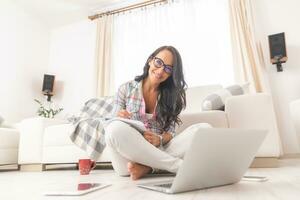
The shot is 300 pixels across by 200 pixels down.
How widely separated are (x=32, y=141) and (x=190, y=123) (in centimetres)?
140

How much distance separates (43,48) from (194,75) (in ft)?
8.23

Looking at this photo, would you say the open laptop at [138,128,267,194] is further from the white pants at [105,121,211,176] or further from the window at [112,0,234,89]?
the window at [112,0,234,89]

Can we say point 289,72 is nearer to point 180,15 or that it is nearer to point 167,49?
point 180,15

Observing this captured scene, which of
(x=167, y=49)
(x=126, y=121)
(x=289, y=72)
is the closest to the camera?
(x=126, y=121)

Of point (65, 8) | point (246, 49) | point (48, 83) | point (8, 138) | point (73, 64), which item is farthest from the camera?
point (73, 64)

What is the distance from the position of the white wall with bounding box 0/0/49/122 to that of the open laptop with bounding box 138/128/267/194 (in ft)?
10.5

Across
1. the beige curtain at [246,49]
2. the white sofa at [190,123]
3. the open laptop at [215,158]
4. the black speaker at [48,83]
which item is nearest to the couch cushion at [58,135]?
the white sofa at [190,123]

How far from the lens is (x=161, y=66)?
4.21 ft

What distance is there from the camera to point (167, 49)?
1316 millimetres

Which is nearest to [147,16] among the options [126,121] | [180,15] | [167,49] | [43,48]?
[180,15]

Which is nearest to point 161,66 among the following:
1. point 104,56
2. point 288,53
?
point 288,53

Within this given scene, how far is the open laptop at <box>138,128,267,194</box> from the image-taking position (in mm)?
728

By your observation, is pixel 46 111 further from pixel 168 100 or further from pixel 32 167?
pixel 168 100

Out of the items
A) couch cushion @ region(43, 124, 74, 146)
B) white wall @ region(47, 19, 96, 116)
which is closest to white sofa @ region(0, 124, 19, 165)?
couch cushion @ region(43, 124, 74, 146)
